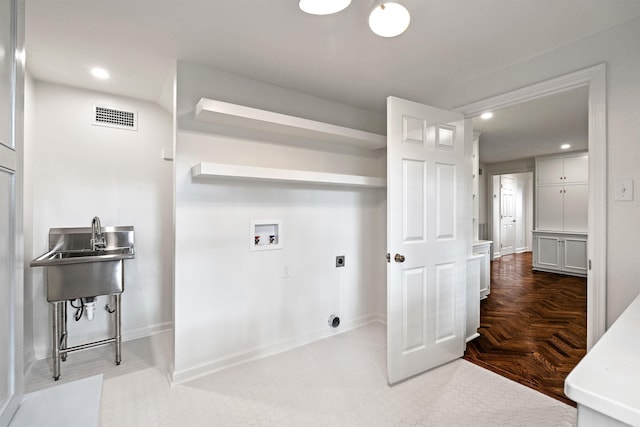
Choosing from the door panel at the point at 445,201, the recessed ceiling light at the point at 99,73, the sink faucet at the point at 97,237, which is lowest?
the sink faucet at the point at 97,237

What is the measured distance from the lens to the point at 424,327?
2.30 metres

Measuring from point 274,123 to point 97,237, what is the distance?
6.31 feet

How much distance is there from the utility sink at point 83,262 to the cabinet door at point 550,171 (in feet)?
23.9

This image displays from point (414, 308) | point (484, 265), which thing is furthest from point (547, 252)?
point (414, 308)

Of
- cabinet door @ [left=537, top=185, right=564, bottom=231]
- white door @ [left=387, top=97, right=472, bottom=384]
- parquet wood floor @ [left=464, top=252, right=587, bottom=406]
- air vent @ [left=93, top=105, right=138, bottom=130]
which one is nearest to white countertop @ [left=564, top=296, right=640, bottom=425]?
white door @ [left=387, top=97, right=472, bottom=384]

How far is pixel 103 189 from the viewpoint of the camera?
9.05 feet

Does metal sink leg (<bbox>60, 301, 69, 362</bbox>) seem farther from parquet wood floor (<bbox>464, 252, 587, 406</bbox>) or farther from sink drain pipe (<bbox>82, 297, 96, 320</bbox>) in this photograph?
parquet wood floor (<bbox>464, 252, 587, 406</bbox>)

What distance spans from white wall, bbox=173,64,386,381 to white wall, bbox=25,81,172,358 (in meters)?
1.03

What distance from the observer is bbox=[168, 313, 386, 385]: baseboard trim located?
2170 millimetres

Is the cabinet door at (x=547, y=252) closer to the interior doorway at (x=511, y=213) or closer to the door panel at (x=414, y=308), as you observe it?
the interior doorway at (x=511, y=213)

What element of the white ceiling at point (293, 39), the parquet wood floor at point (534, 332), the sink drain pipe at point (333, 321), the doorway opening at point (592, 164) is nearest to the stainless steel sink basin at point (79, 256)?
the white ceiling at point (293, 39)

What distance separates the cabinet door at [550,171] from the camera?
233 inches

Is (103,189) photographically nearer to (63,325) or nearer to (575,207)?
(63,325)

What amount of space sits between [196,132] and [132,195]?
1183 millimetres
